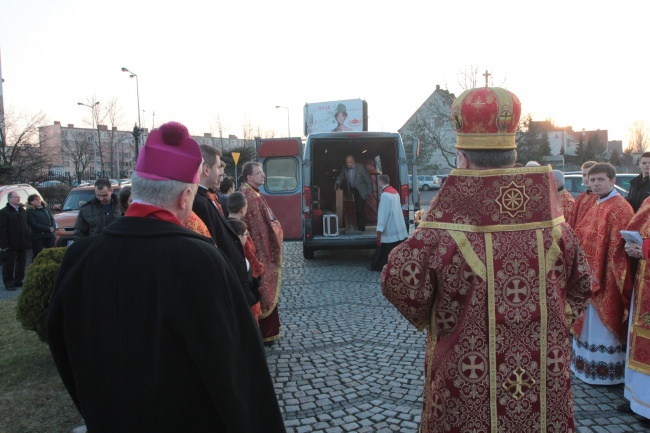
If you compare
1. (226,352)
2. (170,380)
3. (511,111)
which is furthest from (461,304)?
(170,380)

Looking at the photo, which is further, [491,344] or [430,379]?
[430,379]

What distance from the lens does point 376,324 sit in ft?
22.0

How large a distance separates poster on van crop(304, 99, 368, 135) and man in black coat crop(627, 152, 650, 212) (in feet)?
41.9

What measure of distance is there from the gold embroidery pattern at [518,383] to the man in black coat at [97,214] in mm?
5864

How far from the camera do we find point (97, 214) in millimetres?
6750

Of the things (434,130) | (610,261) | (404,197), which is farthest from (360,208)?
(434,130)

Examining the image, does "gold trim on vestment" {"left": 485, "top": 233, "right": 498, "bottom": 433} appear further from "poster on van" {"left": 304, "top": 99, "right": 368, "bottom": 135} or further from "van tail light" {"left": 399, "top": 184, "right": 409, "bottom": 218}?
"poster on van" {"left": 304, "top": 99, "right": 368, "bottom": 135}

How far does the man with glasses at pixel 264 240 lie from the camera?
5879mm

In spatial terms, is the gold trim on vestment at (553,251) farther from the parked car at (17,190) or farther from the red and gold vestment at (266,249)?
the parked car at (17,190)

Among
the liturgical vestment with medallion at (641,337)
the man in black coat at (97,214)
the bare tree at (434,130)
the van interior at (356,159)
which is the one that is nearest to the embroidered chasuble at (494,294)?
the liturgical vestment with medallion at (641,337)

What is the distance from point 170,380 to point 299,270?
9.47 m

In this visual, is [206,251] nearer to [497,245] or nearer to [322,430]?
[497,245]

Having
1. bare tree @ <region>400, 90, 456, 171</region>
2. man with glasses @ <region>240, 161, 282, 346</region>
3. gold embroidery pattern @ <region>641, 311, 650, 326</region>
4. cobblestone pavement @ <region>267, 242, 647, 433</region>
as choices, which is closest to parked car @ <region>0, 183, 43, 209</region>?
cobblestone pavement @ <region>267, 242, 647, 433</region>

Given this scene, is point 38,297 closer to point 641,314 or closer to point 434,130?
point 641,314
